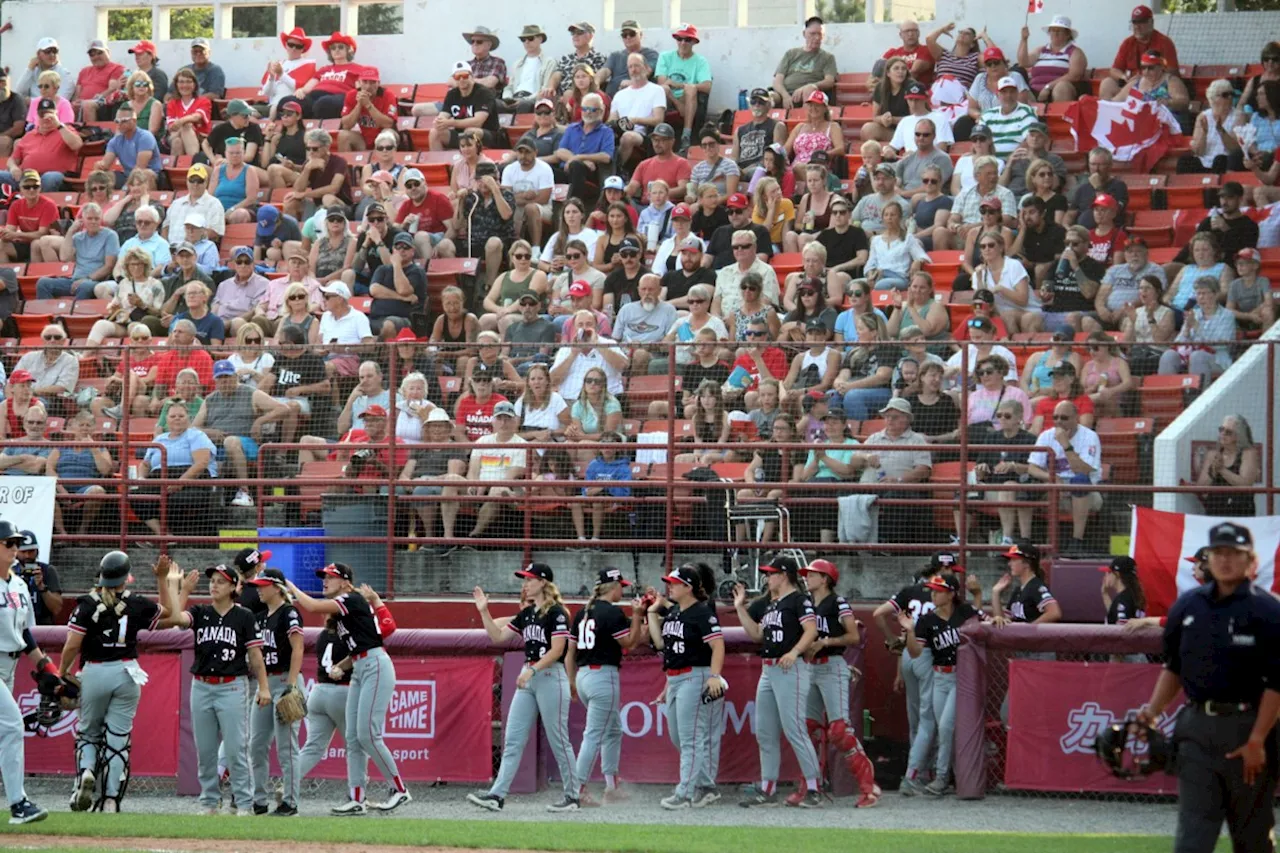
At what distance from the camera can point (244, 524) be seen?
14789 millimetres

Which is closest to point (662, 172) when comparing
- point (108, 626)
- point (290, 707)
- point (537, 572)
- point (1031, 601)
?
point (537, 572)

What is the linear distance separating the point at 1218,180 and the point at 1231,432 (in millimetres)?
5781

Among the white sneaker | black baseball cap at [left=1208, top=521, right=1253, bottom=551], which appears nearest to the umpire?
black baseball cap at [left=1208, top=521, right=1253, bottom=551]

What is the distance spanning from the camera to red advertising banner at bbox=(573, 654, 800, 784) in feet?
44.5

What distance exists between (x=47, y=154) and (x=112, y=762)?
12.5 m

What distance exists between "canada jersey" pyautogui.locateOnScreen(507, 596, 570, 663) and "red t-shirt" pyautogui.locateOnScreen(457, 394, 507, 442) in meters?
2.14

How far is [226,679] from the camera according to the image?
39.8 feet

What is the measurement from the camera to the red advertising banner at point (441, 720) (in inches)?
534

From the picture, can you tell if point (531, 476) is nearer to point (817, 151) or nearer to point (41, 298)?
point (817, 151)

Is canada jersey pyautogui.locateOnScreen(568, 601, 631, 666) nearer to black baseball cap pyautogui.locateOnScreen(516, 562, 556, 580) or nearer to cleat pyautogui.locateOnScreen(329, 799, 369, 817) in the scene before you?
black baseball cap pyautogui.locateOnScreen(516, 562, 556, 580)

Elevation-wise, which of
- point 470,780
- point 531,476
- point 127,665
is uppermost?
point 531,476

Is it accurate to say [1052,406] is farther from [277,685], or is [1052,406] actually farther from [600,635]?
[277,685]

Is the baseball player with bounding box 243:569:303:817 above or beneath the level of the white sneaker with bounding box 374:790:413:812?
above

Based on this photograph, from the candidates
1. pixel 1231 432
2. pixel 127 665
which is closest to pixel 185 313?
pixel 127 665
